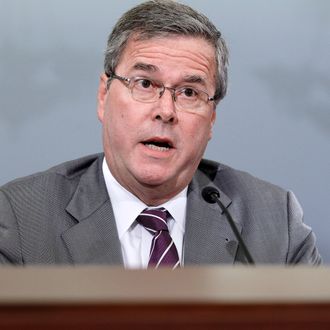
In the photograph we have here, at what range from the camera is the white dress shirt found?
1581 mm

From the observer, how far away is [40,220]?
157 cm

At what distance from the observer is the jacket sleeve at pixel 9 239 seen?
1514 mm

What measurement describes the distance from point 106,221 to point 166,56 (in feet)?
1.33

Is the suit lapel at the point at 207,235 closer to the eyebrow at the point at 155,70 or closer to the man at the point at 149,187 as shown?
the man at the point at 149,187

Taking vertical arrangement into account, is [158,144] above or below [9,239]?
above

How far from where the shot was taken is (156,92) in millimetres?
1605

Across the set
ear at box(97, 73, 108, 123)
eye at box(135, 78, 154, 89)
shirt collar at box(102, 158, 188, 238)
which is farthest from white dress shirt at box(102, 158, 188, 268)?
eye at box(135, 78, 154, 89)

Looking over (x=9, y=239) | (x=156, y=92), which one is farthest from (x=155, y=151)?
(x=9, y=239)

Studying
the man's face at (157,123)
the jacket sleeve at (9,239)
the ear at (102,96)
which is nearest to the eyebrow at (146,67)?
the man's face at (157,123)

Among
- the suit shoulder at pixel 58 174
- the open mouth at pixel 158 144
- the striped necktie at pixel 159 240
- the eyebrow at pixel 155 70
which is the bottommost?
the striped necktie at pixel 159 240

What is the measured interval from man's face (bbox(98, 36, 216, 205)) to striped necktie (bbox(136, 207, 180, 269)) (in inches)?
2.1

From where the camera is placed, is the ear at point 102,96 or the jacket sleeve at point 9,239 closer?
the jacket sleeve at point 9,239

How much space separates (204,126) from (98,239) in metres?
0.38

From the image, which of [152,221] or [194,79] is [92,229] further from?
[194,79]
